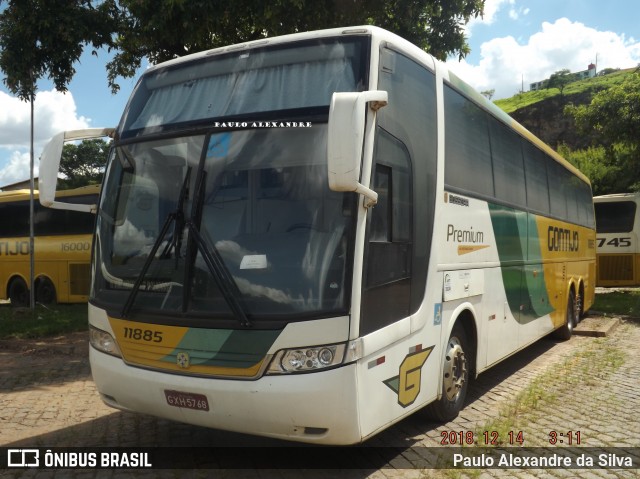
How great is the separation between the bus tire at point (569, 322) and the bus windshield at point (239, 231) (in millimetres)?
8336

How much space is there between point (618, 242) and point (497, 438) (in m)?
19.1

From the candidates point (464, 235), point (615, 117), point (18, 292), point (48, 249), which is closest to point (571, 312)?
point (464, 235)

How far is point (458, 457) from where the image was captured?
5008 mm

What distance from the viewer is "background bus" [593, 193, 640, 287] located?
2183cm

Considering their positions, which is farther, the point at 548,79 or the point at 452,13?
the point at 548,79

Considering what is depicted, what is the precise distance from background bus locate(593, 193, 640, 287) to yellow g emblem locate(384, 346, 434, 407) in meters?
19.4

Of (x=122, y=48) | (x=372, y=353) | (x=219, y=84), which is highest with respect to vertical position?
(x=122, y=48)

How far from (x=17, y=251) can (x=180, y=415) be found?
52.9ft

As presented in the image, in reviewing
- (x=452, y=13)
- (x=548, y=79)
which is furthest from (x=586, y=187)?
(x=548, y=79)

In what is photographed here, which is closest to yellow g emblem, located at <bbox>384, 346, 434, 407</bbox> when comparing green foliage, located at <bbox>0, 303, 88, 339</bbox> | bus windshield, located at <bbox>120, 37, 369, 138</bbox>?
bus windshield, located at <bbox>120, 37, 369, 138</bbox>

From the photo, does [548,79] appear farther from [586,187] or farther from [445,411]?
[445,411]

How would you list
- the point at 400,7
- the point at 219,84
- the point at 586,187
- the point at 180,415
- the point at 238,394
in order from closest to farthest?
the point at 238,394, the point at 180,415, the point at 219,84, the point at 400,7, the point at 586,187

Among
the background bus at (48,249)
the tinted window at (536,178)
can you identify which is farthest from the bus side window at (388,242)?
the background bus at (48,249)

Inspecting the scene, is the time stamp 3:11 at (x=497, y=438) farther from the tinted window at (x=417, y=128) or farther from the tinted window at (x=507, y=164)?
the tinted window at (x=507, y=164)
